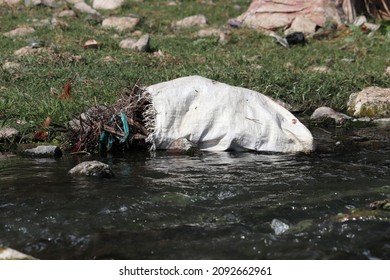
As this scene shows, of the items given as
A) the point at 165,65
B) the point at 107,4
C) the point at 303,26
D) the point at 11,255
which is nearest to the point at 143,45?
the point at 165,65

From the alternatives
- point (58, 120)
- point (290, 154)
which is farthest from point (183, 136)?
point (58, 120)

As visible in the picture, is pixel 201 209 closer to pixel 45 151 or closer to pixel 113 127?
pixel 113 127

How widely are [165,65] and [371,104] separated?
138 inches

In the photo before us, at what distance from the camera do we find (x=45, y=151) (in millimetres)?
6629

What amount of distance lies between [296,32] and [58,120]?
6995 mm

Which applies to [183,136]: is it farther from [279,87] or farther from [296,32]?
[296,32]

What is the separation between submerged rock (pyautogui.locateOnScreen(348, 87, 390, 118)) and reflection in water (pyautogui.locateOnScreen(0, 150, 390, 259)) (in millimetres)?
2166

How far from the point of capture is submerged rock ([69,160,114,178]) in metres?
5.66

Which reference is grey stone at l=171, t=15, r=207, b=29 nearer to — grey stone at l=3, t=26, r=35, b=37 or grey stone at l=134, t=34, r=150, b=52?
grey stone at l=134, t=34, r=150, b=52

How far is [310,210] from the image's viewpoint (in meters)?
4.69

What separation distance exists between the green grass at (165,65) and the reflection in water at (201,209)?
6.28ft

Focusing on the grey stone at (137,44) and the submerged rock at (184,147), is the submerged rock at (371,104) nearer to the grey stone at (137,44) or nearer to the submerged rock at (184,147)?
the submerged rock at (184,147)

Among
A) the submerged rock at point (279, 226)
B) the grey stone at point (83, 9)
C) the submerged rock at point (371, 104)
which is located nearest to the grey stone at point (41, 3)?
the grey stone at point (83, 9)
